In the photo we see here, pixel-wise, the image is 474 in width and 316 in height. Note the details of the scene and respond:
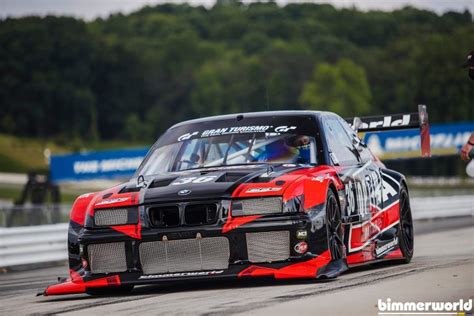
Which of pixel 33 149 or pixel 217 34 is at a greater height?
pixel 217 34

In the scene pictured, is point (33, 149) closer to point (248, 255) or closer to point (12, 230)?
point (12, 230)

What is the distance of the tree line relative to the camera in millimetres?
103562

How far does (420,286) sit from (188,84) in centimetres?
12420

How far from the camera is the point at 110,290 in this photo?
370 inches

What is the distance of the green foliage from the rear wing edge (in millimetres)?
92559

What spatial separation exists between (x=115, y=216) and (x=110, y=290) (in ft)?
2.73

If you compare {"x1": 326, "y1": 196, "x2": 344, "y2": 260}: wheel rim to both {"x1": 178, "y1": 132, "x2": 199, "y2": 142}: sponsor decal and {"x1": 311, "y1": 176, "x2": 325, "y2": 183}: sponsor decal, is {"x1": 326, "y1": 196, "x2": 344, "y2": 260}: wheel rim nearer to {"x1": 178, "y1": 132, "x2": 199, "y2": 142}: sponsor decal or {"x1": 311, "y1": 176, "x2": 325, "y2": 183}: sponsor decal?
{"x1": 311, "y1": 176, "x2": 325, "y2": 183}: sponsor decal

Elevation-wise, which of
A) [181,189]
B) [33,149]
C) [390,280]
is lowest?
[33,149]

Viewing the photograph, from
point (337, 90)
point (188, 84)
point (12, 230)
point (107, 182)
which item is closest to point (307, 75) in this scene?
point (337, 90)

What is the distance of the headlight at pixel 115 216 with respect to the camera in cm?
877

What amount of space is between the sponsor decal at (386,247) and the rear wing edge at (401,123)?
1.47 meters

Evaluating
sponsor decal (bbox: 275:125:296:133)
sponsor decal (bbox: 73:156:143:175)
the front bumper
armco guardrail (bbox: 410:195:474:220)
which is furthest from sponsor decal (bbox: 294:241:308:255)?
sponsor decal (bbox: 73:156:143:175)

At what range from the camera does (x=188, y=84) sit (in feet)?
433

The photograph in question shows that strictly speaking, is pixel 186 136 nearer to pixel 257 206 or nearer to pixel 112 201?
pixel 112 201
